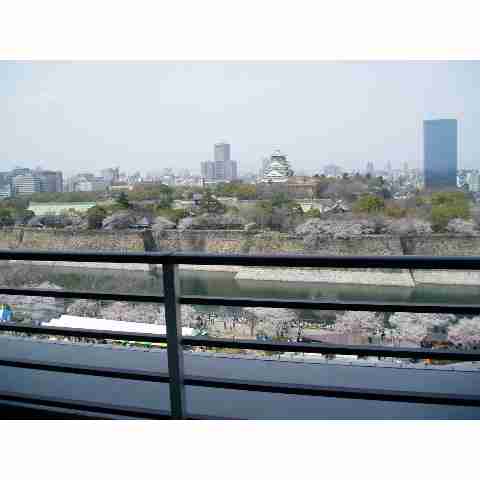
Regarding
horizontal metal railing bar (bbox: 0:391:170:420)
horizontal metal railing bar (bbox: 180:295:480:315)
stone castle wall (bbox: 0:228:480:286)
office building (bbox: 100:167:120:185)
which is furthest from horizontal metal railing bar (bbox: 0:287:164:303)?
office building (bbox: 100:167:120:185)

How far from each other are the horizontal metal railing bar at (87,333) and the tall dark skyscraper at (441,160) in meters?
5.06

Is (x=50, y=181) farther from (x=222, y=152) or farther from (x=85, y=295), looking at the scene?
(x=85, y=295)

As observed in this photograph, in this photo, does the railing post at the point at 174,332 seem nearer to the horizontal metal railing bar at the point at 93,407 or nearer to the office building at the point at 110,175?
the horizontal metal railing bar at the point at 93,407

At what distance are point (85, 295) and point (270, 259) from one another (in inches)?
28.0

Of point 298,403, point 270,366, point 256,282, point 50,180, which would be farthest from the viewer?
point 50,180

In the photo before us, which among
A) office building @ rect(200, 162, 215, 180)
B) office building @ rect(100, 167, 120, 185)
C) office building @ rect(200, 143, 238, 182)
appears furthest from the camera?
office building @ rect(100, 167, 120, 185)

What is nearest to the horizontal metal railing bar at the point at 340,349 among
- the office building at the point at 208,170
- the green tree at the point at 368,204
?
the green tree at the point at 368,204

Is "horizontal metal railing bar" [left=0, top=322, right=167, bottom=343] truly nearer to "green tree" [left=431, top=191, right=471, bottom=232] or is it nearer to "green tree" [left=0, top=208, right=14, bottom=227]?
"green tree" [left=0, top=208, right=14, bottom=227]

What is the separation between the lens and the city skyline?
7.47 metres

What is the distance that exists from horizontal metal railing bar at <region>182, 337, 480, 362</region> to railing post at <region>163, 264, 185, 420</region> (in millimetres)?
41
